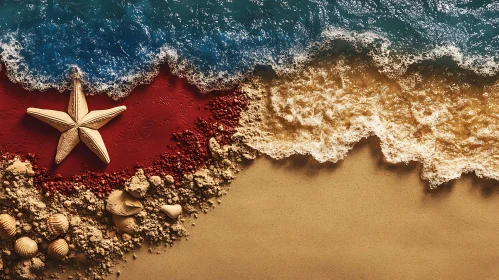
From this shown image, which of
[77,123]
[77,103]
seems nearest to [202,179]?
[77,123]

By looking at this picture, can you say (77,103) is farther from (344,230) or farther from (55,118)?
(344,230)

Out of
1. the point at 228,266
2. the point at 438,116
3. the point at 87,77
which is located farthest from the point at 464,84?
the point at 87,77

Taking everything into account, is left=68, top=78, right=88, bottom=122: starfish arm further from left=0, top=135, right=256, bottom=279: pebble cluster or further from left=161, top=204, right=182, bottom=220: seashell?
left=161, top=204, right=182, bottom=220: seashell

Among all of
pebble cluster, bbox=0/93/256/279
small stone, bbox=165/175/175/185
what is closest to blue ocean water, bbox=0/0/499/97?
pebble cluster, bbox=0/93/256/279

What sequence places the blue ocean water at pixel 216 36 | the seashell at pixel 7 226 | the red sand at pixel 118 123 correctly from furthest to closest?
the blue ocean water at pixel 216 36 → the red sand at pixel 118 123 → the seashell at pixel 7 226

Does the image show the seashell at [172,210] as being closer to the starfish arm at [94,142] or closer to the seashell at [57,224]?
the starfish arm at [94,142]

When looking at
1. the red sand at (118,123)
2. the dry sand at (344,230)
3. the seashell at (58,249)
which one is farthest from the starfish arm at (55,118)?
the dry sand at (344,230)
